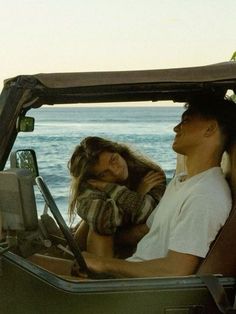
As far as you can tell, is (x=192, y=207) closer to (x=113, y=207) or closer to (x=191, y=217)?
A: (x=191, y=217)

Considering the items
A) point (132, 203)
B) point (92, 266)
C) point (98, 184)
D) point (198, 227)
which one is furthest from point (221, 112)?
point (98, 184)

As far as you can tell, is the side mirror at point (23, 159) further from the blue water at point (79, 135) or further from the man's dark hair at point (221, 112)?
the blue water at point (79, 135)

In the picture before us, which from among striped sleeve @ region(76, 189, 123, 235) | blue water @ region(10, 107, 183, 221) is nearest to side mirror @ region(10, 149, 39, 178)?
striped sleeve @ region(76, 189, 123, 235)

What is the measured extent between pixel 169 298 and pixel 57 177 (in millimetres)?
20096

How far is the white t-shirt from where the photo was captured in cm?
390

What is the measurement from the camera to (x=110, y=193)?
5102 millimetres

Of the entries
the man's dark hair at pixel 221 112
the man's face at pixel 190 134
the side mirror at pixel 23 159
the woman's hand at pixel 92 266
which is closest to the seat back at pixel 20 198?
the side mirror at pixel 23 159

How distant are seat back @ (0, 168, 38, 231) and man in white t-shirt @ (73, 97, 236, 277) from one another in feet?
2.19

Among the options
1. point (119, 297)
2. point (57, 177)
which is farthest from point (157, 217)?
point (57, 177)

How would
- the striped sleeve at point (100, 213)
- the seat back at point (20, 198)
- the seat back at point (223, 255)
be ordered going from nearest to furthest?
the seat back at point (20, 198) < the seat back at point (223, 255) < the striped sleeve at point (100, 213)

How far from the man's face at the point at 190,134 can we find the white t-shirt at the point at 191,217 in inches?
5.5

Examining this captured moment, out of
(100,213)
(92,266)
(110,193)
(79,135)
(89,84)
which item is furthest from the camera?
(79,135)

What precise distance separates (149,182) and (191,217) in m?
1.42

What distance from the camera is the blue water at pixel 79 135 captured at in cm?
2439
